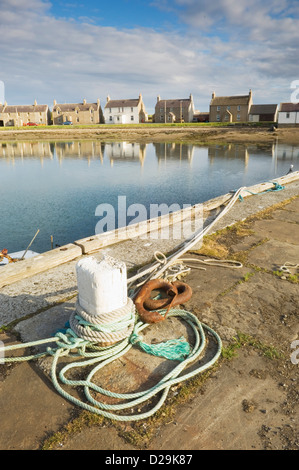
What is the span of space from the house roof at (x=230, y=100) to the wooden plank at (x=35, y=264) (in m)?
79.2

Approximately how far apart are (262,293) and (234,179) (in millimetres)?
20606

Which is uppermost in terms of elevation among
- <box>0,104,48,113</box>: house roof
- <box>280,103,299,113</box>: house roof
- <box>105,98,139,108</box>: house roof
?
<box>105,98,139,108</box>: house roof

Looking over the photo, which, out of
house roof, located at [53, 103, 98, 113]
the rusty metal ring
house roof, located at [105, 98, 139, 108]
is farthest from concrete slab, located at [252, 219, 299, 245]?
house roof, located at [53, 103, 98, 113]

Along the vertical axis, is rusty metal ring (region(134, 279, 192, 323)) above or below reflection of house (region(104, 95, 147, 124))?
below

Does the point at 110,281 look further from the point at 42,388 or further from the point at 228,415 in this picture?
the point at 228,415

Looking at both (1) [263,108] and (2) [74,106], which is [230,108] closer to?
(1) [263,108]

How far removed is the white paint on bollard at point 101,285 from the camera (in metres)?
3.05

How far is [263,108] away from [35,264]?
81.0 m

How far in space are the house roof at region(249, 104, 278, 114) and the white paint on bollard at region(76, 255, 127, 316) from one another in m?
79.8

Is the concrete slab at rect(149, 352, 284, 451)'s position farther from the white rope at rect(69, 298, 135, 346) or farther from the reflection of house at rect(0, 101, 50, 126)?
the reflection of house at rect(0, 101, 50, 126)

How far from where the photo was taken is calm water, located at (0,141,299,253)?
14250mm

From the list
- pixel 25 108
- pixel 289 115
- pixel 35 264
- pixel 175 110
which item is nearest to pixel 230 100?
pixel 175 110

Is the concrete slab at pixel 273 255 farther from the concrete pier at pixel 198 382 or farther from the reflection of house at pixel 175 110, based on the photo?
the reflection of house at pixel 175 110
